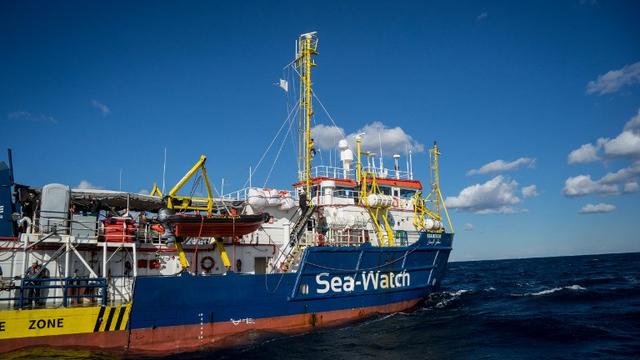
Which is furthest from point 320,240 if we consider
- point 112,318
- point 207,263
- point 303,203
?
point 112,318

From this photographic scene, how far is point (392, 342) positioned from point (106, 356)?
8.51 meters

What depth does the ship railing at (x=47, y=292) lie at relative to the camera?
11727 millimetres

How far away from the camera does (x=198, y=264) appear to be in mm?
15906

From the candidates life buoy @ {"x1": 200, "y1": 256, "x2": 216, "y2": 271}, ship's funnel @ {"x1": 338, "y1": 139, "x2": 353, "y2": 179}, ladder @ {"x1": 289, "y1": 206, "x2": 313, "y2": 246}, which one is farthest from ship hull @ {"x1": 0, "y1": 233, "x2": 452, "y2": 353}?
ship's funnel @ {"x1": 338, "y1": 139, "x2": 353, "y2": 179}

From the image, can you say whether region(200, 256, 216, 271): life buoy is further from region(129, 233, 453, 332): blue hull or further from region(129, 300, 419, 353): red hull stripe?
region(129, 300, 419, 353): red hull stripe

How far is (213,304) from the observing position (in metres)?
14.2

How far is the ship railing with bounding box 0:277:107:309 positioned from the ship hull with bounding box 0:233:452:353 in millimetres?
888

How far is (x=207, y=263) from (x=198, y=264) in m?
0.32

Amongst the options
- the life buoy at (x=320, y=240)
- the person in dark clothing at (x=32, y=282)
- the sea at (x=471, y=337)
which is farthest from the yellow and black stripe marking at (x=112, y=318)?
the life buoy at (x=320, y=240)

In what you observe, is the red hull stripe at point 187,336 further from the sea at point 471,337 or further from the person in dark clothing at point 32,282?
the person in dark clothing at point 32,282

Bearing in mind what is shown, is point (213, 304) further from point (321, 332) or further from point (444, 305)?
point (444, 305)

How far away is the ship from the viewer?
12.6 metres

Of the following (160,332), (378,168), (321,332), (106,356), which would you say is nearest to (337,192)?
(378,168)

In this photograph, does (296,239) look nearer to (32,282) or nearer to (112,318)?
(112,318)
